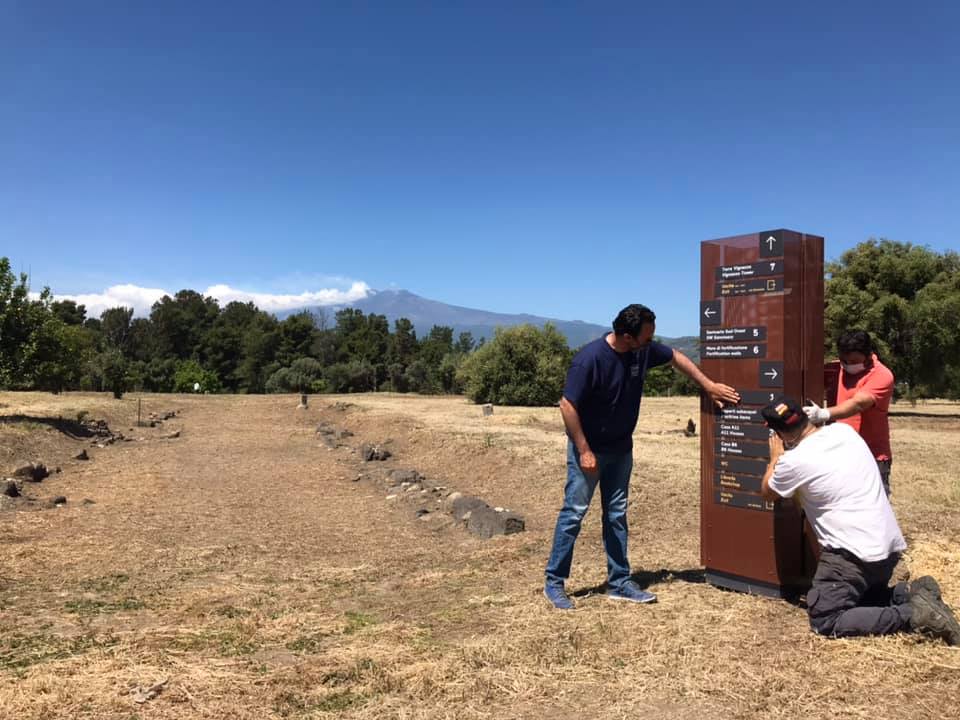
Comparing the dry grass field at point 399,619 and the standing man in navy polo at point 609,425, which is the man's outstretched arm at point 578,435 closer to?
the standing man in navy polo at point 609,425

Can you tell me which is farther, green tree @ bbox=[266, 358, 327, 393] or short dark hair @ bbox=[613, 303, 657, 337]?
green tree @ bbox=[266, 358, 327, 393]

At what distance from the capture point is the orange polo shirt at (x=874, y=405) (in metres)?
5.71

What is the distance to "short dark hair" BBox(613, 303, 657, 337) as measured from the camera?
5.29 m

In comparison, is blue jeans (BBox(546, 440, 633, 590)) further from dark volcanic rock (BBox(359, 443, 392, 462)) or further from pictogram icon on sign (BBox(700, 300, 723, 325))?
dark volcanic rock (BBox(359, 443, 392, 462))

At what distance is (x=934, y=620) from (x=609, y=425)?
2446mm

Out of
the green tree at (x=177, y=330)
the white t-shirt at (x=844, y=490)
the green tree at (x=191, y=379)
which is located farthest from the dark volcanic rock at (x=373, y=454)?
the green tree at (x=177, y=330)

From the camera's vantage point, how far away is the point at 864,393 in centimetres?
561

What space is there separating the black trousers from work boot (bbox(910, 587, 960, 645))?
7cm

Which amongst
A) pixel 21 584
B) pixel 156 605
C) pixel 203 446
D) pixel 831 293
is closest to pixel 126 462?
pixel 203 446

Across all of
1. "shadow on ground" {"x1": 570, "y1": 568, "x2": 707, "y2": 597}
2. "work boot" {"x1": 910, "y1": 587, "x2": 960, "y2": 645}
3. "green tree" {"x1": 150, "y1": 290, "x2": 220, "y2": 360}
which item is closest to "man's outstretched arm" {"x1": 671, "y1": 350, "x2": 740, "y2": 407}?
"shadow on ground" {"x1": 570, "y1": 568, "x2": 707, "y2": 597}

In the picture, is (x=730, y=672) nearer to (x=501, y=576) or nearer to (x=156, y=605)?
(x=501, y=576)

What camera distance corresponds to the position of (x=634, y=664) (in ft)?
14.5

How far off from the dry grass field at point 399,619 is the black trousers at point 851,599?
0.50 feet

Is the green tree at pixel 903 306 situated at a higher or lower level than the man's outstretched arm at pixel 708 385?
higher
